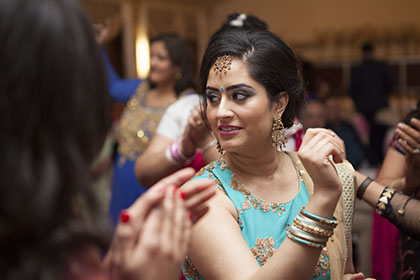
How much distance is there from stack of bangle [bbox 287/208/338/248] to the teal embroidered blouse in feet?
0.85

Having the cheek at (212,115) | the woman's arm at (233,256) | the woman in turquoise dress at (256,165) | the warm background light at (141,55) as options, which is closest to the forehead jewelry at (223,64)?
the woman in turquoise dress at (256,165)

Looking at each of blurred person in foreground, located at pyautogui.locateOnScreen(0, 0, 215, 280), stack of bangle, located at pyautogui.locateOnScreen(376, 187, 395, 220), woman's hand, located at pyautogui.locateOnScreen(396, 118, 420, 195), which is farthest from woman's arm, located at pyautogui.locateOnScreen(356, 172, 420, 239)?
blurred person in foreground, located at pyautogui.locateOnScreen(0, 0, 215, 280)

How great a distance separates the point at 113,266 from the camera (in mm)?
814

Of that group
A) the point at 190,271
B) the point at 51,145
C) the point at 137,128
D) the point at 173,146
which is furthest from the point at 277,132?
the point at 137,128

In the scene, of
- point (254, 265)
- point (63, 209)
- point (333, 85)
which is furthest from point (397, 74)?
point (63, 209)

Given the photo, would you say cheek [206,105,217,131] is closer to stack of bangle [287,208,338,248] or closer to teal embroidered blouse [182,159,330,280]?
teal embroidered blouse [182,159,330,280]

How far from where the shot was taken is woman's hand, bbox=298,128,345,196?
3.94ft

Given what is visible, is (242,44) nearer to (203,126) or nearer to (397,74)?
(203,126)

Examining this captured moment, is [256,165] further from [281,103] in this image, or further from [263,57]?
[263,57]

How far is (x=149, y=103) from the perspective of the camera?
10.1ft

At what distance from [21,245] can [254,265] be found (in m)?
0.65

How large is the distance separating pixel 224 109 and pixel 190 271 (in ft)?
1.54

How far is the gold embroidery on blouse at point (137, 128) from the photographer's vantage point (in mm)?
2955

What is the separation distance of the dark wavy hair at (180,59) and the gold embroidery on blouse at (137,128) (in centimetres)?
18
